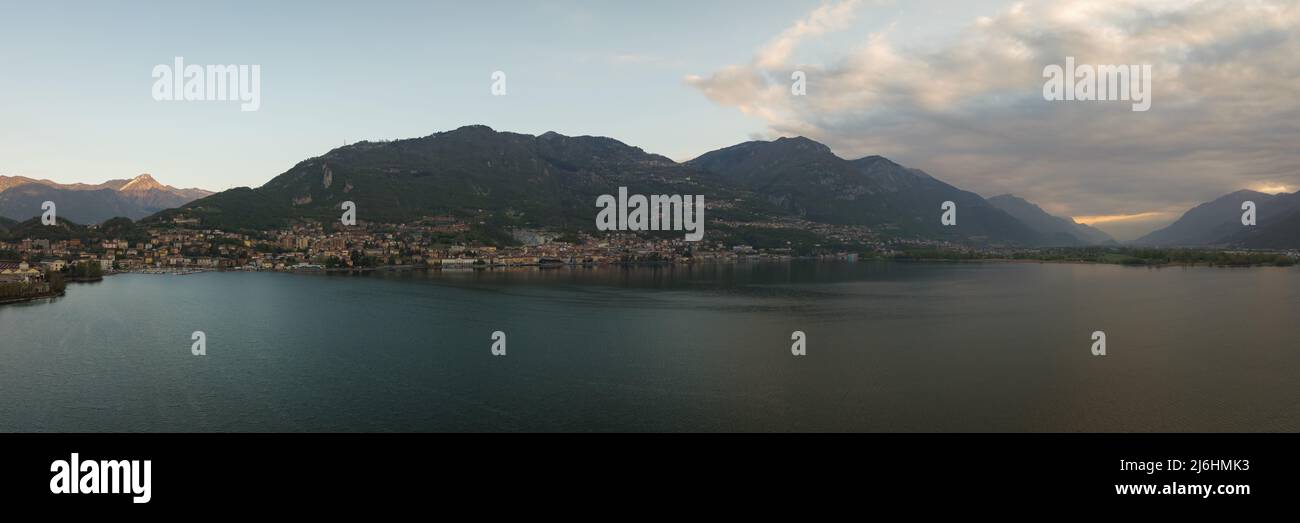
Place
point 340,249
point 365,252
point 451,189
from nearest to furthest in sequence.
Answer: point 365,252, point 340,249, point 451,189

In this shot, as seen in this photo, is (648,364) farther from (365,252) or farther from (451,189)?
(451,189)

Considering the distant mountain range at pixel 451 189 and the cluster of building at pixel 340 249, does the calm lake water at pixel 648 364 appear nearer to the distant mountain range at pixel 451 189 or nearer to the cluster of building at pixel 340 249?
the cluster of building at pixel 340 249

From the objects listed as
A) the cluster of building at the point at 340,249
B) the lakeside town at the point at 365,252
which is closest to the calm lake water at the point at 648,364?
the lakeside town at the point at 365,252

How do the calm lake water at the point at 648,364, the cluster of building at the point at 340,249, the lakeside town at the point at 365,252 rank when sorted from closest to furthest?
the calm lake water at the point at 648,364
the lakeside town at the point at 365,252
the cluster of building at the point at 340,249

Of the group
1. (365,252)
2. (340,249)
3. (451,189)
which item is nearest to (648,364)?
(365,252)

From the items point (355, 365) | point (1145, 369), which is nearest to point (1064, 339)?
point (1145, 369)

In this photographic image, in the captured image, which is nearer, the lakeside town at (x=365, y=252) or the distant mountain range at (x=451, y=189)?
the lakeside town at (x=365, y=252)
